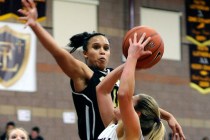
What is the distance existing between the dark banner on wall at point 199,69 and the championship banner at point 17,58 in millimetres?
4731

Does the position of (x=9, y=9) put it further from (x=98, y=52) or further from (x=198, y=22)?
(x=98, y=52)

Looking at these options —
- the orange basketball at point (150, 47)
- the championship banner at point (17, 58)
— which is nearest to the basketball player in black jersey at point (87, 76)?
the orange basketball at point (150, 47)

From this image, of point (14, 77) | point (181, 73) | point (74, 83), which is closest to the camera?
point (74, 83)

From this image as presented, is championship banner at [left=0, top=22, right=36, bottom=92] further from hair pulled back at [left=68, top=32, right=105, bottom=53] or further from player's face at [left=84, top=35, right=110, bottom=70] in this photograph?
player's face at [left=84, top=35, right=110, bottom=70]

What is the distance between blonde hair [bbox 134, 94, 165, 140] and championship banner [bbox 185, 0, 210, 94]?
46.6 feet

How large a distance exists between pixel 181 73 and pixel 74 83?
13250mm

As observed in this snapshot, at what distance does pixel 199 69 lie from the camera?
64.2 ft

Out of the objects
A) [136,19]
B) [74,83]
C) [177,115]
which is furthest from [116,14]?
[74,83]

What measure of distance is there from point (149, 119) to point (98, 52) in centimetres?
143

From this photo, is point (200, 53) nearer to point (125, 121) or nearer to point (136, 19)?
point (136, 19)

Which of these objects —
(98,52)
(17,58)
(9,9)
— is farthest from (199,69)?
(98,52)

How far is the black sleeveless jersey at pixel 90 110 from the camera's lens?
6.31m

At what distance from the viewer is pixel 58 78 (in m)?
17.6

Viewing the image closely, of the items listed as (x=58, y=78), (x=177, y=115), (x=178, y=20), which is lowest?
(x=177, y=115)
